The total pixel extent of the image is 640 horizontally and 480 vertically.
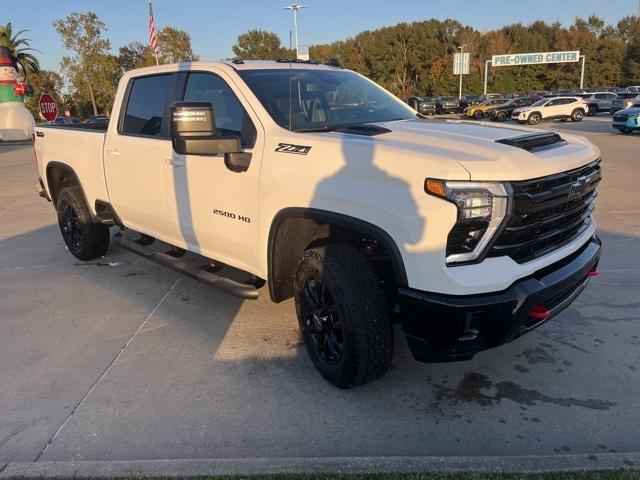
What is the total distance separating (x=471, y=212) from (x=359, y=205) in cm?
58

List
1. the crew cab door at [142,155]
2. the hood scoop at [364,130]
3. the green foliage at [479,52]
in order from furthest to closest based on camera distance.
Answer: the green foliage at [479,52] < the crew cab door at [142,155] < the hood scoop at [364,130]

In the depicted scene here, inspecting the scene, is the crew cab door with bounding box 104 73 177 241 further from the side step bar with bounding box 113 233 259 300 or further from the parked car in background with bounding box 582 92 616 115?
the parked car in background with bounding box 582 92 616 115

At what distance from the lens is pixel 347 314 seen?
2.94 meters

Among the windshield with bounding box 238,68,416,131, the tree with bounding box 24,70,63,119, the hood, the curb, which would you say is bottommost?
the curb

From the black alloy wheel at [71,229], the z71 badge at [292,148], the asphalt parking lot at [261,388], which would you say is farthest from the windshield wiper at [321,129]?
the black alloy wheel at [71,229]

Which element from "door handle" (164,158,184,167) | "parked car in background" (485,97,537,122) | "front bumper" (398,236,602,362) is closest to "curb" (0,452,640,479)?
"front bumper" (398,236,602,362)

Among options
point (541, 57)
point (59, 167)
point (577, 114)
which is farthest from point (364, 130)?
point (541, 57)

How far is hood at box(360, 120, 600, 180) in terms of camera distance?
257cm

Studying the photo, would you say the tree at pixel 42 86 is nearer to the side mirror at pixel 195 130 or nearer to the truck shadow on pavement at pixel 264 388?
the truck shadow on pavement at pixel 264 388

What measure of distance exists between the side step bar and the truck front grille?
5.75 ft

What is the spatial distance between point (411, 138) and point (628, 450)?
6.46ft

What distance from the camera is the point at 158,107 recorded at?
446 cm

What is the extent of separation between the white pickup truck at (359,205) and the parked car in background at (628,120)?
2063 cm

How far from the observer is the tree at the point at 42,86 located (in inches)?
2144
